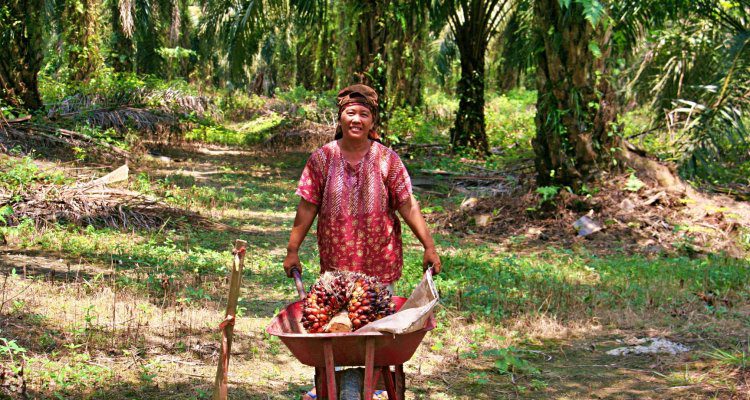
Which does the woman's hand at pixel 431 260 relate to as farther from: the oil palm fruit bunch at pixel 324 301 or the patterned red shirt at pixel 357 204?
the oil palm fruit bunch at pixel 324 301

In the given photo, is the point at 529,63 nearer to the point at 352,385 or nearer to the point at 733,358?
the point at 733,358

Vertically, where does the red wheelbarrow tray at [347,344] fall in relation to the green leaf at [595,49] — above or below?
below

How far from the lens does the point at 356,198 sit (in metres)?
3.95

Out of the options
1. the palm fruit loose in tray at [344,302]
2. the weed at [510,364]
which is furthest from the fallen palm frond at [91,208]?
the palm fruit loose in tray at [344,302]

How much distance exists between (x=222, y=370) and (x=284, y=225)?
6595 mm

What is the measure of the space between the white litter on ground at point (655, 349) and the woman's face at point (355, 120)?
2.84 m

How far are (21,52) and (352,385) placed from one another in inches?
467

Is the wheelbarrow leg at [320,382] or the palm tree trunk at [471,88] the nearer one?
the wheelbarrow leg at [320,382]

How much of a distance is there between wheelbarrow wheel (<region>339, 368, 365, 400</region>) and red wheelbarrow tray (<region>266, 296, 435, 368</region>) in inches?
7.5

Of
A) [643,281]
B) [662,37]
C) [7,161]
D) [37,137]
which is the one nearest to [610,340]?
[643,281]

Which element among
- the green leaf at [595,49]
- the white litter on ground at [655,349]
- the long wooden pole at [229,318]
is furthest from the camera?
the green leaf at [595,49]

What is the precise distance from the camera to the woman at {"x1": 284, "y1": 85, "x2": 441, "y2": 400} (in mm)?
3951

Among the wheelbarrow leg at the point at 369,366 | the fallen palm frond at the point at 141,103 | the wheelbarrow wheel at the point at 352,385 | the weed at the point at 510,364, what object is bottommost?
the weed at the point at 510,364

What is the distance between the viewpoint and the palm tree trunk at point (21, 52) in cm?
1276
